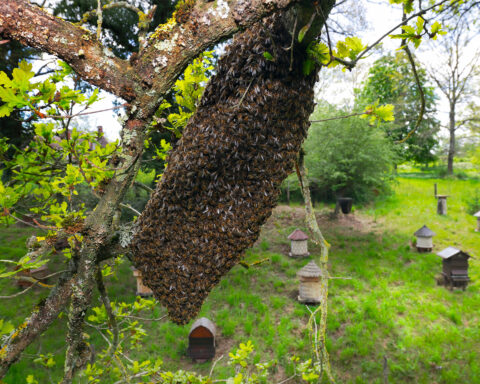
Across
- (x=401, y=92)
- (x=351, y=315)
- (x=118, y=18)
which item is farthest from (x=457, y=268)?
(x=401, y=92)

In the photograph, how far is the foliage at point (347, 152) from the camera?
884 centimetres

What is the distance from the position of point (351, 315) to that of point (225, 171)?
5253 millimetres

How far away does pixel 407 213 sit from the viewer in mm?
10328

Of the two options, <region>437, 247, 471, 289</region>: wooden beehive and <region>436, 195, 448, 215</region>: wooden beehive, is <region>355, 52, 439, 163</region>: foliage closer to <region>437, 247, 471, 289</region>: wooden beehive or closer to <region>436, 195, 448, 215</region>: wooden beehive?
<region>436, 195, 448, 215</region>: wooden beehive

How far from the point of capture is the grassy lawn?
185 inches

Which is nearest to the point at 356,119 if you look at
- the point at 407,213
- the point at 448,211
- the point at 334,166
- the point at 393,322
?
the point at 334,166

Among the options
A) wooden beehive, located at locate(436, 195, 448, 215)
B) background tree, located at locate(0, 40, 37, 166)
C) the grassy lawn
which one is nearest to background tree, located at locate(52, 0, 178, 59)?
background tree, located at locate(0, 40, 37, 166)

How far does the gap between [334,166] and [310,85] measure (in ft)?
26.1

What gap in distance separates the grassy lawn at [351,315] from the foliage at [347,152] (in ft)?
6.11

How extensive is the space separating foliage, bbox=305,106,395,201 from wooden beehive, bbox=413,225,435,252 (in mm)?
1779

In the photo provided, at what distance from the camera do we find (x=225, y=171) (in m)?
1.51

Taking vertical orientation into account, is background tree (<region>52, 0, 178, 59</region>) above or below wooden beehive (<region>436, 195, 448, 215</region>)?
above

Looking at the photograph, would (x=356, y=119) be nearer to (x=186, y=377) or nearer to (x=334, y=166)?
(x=334, y=166)

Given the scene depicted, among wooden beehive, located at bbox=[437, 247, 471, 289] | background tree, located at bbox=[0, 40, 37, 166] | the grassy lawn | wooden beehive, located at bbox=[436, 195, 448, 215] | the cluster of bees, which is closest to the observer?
the cluster of bees
